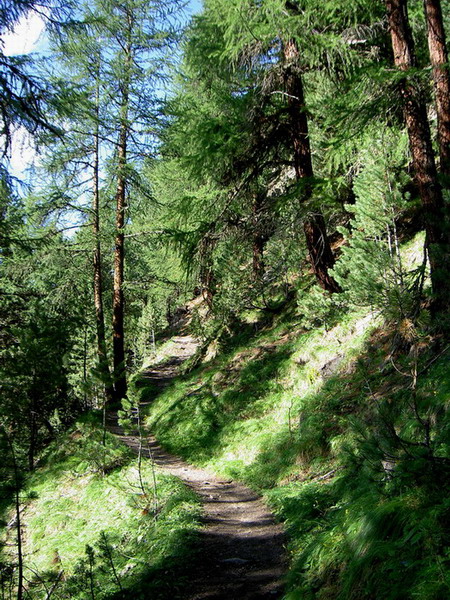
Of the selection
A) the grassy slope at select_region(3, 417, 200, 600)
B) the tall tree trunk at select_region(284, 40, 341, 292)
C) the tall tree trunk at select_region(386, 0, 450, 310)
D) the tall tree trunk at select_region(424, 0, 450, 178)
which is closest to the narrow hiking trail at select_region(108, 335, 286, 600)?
the grassy slope at select_region(3, 417, 200, 600)

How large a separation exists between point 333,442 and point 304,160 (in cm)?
666

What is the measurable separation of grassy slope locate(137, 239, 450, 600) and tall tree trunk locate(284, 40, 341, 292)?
1.28m

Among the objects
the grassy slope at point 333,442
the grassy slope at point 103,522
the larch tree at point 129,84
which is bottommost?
the grassy slope at point 103,522

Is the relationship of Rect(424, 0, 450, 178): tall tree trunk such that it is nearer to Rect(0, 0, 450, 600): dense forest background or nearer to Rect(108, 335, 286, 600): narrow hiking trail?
Rect(0, 0, 450, 600): dense forest background

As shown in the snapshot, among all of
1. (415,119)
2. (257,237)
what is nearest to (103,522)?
(257,237)

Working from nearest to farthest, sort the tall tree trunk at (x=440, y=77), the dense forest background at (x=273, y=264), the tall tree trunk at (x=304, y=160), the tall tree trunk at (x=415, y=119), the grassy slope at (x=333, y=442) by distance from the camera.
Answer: the grassy slope at (x=333, y=442) → the dense forest background at (x=273, y=264) → the tall tree trunk at (x=440, y=77) → the tall tree trunk at (x=415, y=119) → the tall tree trunk at (x=304, y=160)

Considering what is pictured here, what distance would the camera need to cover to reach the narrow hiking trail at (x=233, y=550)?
4.16m

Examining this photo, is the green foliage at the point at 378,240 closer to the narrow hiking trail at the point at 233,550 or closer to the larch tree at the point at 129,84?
the narrow hiking trail at the point at 233,550

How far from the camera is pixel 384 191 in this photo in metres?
7.47

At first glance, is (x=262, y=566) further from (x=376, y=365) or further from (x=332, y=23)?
(x=332, y=23)

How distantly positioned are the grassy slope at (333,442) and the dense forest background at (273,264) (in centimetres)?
3

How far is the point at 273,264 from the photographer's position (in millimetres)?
13477

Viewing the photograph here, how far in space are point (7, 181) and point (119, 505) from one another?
18.9ft

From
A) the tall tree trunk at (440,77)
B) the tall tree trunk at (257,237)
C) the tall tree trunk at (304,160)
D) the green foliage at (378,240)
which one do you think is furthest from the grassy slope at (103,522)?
the tall tree trunk at (440,77)
